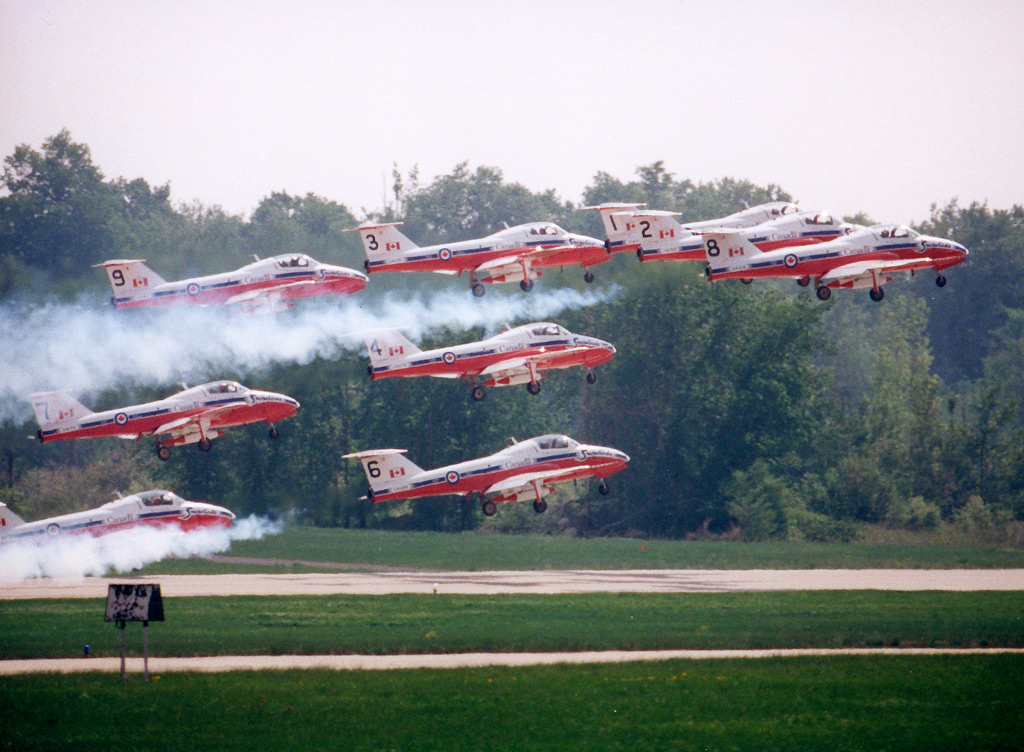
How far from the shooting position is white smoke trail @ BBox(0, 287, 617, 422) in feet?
264

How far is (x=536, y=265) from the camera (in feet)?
235

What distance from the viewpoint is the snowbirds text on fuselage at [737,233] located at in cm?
6650

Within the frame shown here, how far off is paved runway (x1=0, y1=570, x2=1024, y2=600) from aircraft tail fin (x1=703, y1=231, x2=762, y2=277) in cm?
1429

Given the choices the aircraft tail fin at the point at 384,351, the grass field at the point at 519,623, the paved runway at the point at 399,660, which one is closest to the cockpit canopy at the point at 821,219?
the grass field at the point at 519,623

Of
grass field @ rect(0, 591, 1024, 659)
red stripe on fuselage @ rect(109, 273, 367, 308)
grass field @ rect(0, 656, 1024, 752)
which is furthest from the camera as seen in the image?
red stripe on fuselage @ rect(109, 273, 367, 308)

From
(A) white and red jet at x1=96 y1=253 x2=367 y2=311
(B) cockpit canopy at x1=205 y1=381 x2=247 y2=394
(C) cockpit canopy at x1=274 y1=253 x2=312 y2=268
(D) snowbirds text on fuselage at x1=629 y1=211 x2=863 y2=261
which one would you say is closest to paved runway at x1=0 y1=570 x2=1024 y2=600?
(B) cockpit canopy at x1=205 y1=381 x2=247 y2=394

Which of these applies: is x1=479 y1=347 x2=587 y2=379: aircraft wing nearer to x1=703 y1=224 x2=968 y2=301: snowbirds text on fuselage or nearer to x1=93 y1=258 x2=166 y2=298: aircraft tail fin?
x1=703 y1=224 x2=968 y2=301: snowbirds text on fuselage

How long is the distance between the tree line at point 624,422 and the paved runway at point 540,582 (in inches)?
666

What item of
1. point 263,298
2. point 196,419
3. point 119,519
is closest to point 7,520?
point 119,519

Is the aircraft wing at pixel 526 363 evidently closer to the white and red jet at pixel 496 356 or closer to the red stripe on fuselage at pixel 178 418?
the white and red jet at pixel 496 356

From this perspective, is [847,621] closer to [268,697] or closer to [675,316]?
[268,697]

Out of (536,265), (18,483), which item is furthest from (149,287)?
(18,483)

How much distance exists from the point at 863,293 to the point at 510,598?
11400 cm

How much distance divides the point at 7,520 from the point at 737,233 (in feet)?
119
